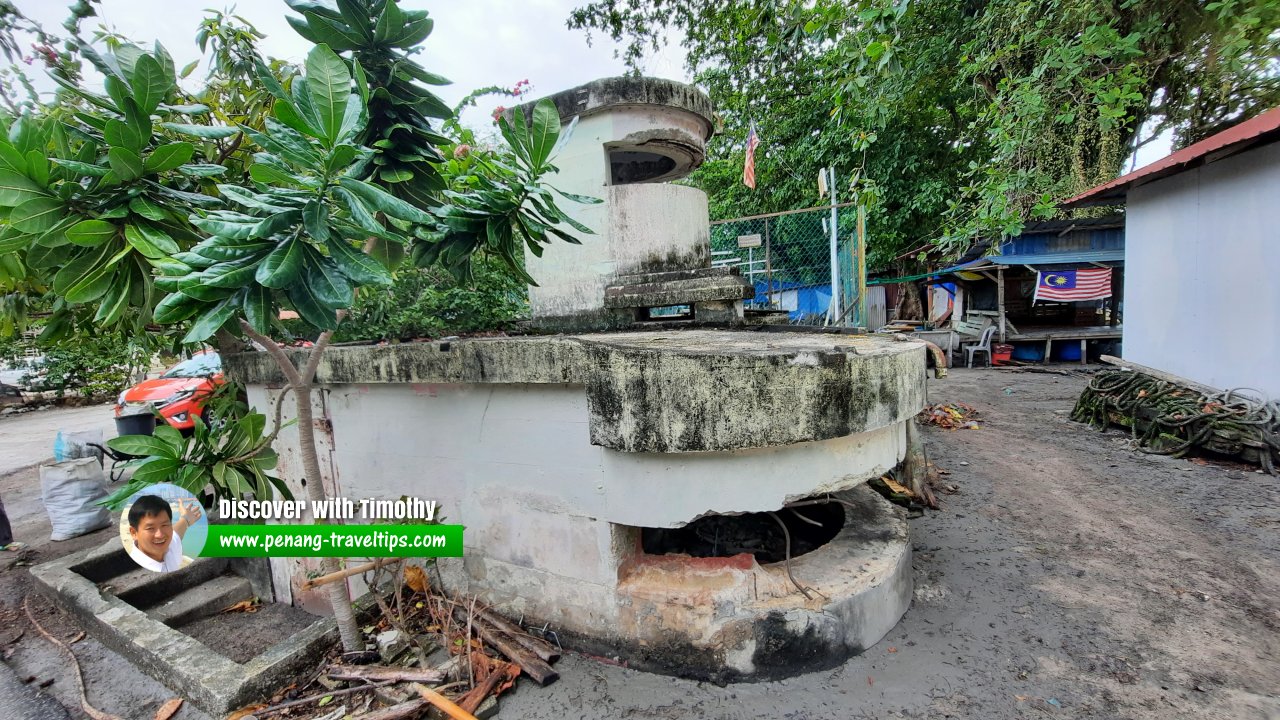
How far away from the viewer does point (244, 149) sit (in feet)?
9.88

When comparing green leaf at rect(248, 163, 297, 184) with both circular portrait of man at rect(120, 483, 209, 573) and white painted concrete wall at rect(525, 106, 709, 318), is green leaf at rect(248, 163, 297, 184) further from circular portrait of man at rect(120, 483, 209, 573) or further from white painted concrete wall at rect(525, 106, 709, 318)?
white painted concrete wall at rect(525, 106, 709, 318)

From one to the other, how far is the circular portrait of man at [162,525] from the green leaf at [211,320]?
1.28 meters

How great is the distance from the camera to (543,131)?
2.21 meters

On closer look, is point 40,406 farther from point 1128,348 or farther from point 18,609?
point 1128,348

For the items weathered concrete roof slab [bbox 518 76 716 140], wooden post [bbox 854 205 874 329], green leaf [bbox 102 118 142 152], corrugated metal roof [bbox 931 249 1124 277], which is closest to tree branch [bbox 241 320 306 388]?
green leaf [bbox 102 118 142 152]

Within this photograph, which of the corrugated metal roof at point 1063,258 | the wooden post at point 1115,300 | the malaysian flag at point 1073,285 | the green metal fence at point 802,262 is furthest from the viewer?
the wooden post at point 1115,300

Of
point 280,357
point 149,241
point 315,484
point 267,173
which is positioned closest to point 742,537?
point 315,484

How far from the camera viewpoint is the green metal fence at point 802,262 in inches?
262

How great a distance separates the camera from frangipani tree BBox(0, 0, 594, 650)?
1732 mm

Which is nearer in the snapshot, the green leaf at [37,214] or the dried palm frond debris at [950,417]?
the green leaf at [37,214]

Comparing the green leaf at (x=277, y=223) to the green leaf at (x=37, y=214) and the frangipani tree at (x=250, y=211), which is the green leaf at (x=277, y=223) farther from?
the green leaf at (x=37, y=214)

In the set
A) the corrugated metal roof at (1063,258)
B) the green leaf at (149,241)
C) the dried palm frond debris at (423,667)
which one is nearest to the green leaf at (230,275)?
the green leaf at (149,241)

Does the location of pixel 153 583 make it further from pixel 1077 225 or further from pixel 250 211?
pixel 1077 225

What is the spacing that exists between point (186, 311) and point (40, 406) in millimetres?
16081
